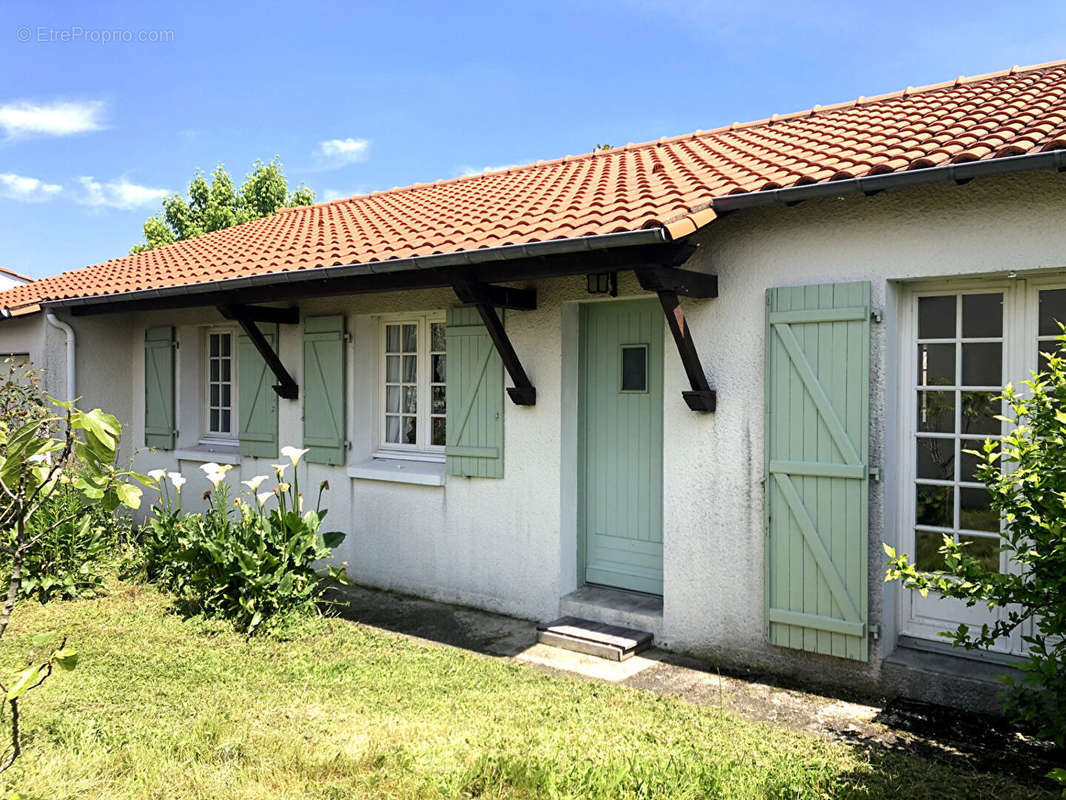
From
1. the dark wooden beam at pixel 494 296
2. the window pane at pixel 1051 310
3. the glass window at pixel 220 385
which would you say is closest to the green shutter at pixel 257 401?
the glass window at pixel 220 385

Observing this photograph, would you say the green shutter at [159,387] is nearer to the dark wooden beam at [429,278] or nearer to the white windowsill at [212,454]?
the white windowsill at [212,454]

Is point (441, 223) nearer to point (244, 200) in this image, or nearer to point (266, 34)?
point (266, 34)

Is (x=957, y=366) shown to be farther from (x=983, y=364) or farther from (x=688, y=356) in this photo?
(x=688, y=356)

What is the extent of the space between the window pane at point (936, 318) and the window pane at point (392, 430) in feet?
15.7

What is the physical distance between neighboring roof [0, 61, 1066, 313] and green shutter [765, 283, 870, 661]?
0.84 metres

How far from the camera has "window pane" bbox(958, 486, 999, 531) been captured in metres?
4.83

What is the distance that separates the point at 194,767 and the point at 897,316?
4589mm

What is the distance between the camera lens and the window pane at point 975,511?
483 centimetres

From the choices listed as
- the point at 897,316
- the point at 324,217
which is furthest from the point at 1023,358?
the point at 324,217

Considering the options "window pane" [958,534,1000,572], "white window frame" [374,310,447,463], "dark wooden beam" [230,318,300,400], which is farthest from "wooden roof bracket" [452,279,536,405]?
"window pane" [958,534,1000,572]

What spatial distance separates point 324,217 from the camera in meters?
10.9

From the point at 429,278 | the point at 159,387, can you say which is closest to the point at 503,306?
the point at 429,278

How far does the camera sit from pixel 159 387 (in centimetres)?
980

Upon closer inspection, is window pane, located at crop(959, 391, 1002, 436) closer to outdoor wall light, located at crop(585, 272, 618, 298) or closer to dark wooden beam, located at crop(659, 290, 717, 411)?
dark wooden beam, located at crop(659, 290, 717, 411)
